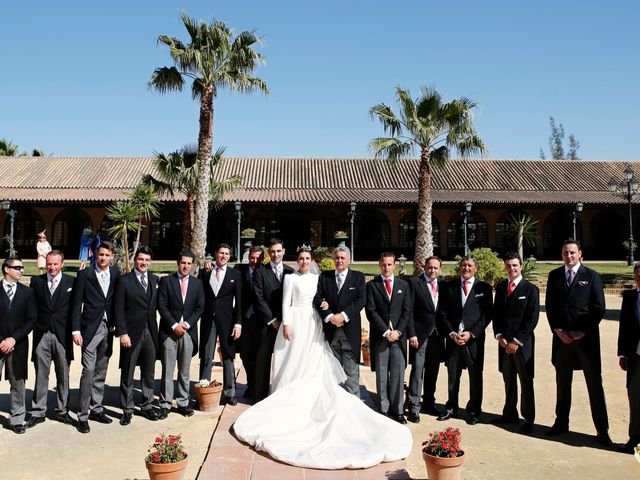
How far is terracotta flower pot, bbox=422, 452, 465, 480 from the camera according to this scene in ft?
12.8

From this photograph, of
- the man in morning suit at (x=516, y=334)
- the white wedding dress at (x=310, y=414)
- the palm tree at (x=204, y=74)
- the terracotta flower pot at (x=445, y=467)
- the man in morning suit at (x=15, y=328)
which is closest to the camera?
the terracotta flower pot at (x=445, y=467)

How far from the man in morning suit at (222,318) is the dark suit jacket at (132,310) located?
2.20ft

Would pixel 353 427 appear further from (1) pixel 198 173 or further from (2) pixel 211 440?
(1) pixel 198 173

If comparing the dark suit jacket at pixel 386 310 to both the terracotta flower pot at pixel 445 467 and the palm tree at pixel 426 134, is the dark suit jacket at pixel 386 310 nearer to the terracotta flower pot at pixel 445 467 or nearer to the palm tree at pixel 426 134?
the terracotta flower pot at pixel 445 467

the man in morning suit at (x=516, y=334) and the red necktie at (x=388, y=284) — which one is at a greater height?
the red necktie at (x=388, y=284)

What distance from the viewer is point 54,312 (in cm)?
545

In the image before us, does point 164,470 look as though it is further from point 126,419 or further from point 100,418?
point 100,418

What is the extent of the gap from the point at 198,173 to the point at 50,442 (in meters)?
13.5

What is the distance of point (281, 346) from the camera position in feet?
18.9

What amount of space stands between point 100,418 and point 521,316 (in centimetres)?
450

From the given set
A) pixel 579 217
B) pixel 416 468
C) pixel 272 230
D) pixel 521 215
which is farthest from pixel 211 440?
pixel 579 217

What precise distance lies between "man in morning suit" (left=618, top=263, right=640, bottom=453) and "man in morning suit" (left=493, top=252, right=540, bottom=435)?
0.78 meters

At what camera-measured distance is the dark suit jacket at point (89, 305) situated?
5473 millimetres

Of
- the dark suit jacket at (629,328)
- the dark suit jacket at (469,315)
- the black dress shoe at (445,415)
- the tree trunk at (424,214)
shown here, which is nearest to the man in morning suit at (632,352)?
the dark suit jacket at (629,328)
